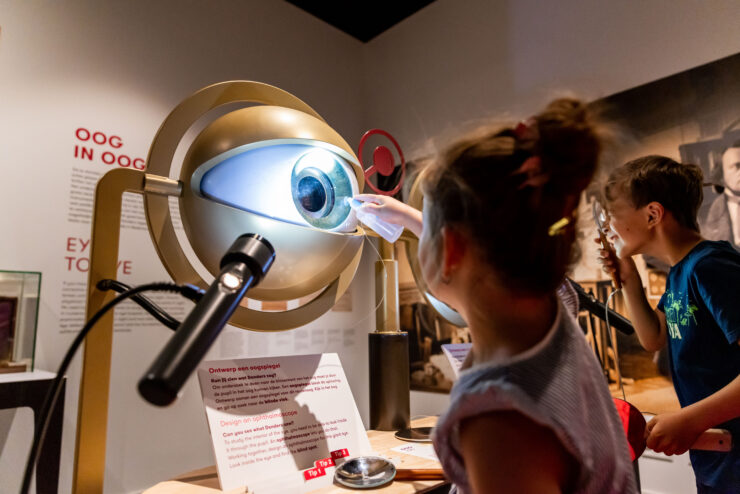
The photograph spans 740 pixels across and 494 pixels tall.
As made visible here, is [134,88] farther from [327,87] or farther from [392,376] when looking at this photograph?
[392,376]

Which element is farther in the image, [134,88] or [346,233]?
[134,88]

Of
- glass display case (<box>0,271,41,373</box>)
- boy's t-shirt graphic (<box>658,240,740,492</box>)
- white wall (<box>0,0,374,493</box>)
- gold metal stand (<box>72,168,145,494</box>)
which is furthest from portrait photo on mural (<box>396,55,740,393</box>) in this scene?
glass display case (<box>0,271,41,373</box>)

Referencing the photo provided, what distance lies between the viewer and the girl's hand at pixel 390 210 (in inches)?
30.9

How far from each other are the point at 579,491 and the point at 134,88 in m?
2.19

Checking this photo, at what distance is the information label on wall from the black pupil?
0.26 meters

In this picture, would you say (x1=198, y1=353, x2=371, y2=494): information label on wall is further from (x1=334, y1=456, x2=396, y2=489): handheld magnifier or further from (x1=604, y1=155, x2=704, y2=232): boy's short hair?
(x1=604, y1=155, x2=704, y2=232): boy's short hair

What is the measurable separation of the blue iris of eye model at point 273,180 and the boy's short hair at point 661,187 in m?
0.77

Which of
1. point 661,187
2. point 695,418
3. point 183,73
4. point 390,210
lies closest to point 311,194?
point 390,210

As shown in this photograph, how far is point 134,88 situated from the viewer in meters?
2.01

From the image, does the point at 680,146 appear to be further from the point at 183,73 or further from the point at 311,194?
the point at 183,73

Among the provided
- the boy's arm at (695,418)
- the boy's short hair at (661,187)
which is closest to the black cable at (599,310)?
the boy's arm at (695,418)

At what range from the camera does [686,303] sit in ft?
3.51

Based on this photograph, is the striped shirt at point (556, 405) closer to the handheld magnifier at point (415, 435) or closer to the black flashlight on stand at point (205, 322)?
the black flashlight on stand at point (205, 322)

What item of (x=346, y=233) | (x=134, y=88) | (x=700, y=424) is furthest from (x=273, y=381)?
(x=134, y=88)
